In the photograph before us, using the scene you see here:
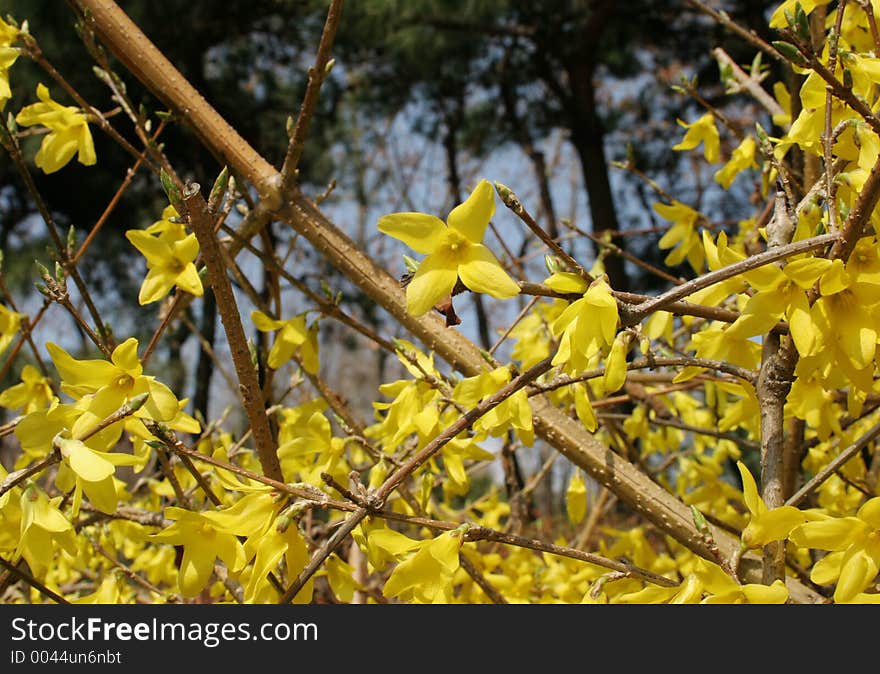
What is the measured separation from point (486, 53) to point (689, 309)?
863 centimetres

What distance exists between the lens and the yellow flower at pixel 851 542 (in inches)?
31.9

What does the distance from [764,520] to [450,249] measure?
0.45 meters

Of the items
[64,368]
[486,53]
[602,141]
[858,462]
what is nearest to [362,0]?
[486,53]

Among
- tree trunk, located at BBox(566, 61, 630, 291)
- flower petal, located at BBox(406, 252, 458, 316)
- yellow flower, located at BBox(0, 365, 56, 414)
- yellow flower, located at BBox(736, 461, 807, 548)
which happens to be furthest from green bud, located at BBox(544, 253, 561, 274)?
tree trunk, located at BBox(566, 61, 630, 291)

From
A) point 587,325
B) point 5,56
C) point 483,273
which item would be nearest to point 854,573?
point 587,325

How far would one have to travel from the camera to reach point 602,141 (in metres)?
8.36

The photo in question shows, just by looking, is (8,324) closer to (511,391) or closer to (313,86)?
(313,86)

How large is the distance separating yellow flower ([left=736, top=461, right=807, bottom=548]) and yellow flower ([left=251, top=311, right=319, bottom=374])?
2.52 feet

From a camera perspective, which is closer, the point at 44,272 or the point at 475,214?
the point at 475,214

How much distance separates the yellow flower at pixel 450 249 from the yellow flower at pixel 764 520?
1.12 feet

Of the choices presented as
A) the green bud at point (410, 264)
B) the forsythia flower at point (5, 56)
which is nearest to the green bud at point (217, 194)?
the green bud at point (410, 264)

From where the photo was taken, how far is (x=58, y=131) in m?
1.55
